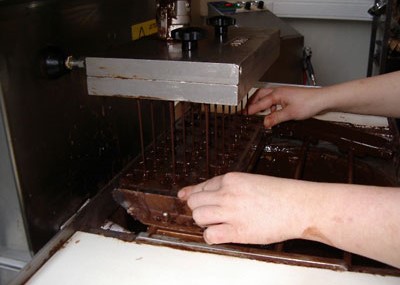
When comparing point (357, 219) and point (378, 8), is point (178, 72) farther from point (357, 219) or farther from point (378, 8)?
point (378, 8)

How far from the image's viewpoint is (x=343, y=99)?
1183 mm

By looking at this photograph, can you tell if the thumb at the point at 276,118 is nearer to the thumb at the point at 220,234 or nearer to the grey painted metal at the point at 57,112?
the grey painted metal at the point at 57,112

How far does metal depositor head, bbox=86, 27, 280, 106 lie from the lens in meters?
0.71

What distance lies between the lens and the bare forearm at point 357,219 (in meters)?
0.61

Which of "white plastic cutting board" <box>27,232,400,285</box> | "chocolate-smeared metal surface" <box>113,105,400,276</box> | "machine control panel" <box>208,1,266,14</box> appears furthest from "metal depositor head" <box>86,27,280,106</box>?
"machine control panel" <box>208,1,266,14</box>

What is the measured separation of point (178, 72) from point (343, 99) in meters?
0.62

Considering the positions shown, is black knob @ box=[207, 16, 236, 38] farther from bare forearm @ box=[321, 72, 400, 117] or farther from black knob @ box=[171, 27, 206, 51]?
bare forearm @ box=[321, 72, 400, 117]

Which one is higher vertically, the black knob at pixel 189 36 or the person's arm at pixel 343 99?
the black knob at pixel 189 36

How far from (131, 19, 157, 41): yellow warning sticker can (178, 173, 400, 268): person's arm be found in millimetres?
505

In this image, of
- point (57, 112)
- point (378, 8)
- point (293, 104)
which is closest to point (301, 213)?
point (57, 112)

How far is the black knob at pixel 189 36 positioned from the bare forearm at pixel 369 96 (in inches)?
21.2

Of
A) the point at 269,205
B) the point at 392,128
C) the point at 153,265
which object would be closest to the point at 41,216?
the point at 153,265

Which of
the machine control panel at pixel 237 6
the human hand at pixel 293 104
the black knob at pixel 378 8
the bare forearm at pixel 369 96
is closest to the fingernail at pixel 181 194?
the human hand at pixel 293 104

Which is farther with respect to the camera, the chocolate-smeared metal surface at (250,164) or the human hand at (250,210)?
the chocolate-smeared metal surface at (250,164)
